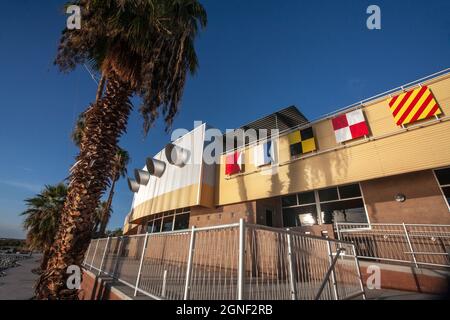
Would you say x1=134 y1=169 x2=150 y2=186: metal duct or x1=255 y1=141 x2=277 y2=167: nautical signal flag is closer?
x1=255 y1=141 x2=277 y2=167: nautical signal flag

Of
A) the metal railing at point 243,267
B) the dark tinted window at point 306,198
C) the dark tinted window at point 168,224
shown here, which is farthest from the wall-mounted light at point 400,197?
the dark tinted window at point 168,224

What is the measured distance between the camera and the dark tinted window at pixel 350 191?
10.0 metres

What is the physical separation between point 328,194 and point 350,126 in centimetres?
356

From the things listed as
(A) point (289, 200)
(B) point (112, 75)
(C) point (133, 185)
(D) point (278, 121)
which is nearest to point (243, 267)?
(B) point (112, 75)

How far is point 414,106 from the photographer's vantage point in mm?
8461

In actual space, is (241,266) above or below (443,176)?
below

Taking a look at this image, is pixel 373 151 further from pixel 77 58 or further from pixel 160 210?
pixel 160 210

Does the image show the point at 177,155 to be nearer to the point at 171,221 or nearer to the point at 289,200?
the point at 171,221

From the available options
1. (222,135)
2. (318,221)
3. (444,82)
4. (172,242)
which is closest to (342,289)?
(172,242)

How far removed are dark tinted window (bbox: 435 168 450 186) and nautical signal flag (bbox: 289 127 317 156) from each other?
4.72 metres

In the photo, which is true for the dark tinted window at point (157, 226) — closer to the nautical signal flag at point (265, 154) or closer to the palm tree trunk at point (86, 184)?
the nautical signal flag at point (265, 154)

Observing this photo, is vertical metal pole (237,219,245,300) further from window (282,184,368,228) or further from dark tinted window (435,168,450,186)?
dark tinted window (435,168,450,186)

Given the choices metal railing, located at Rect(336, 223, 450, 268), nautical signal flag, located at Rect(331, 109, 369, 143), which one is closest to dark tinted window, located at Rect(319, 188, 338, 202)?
metal railing, located at Rect(336, 223, 450, 268)

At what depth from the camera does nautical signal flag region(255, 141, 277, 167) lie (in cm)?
1245
